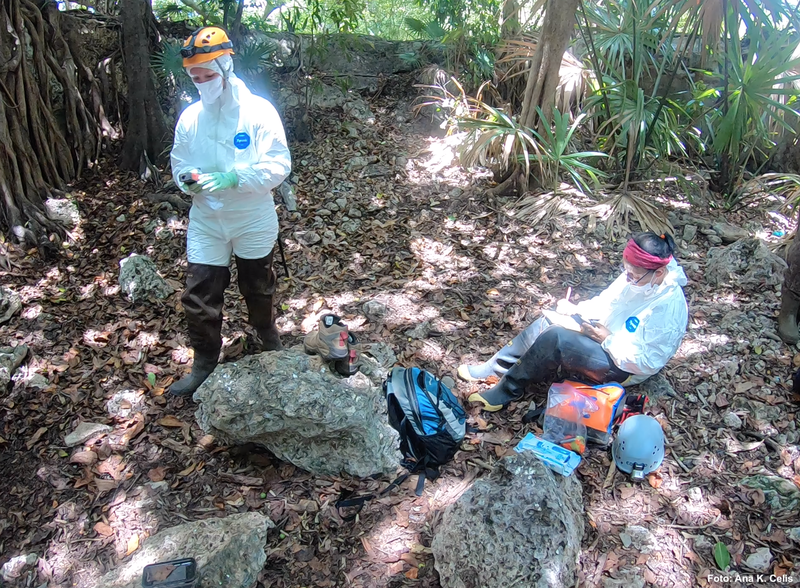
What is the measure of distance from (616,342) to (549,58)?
306 centimetres

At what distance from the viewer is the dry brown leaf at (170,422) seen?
306 centimetres

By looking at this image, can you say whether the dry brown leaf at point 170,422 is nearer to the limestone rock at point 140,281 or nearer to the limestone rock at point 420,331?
the limestone rock at point 140,281

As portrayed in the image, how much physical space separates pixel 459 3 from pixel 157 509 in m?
5.76

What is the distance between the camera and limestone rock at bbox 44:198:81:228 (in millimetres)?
4691

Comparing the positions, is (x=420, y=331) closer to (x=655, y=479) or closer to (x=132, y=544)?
(x=655, y=479)

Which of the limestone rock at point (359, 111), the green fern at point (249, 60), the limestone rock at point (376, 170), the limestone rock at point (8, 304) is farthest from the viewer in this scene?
the limestone rock at point (359, 111)

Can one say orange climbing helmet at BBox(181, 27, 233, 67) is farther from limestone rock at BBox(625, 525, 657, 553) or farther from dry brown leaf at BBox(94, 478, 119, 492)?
limestone rock at BBox(625, 525, 657, 553)

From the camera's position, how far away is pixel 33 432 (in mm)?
3004

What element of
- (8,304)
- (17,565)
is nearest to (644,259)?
(17,565)

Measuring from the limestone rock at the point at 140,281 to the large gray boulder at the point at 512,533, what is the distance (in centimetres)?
264

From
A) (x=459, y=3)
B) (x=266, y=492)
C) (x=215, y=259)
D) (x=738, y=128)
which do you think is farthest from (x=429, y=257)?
(x=459, y=3)

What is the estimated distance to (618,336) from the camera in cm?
300

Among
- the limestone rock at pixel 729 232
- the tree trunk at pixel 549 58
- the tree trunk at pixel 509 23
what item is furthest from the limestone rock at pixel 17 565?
the tree trunk at pixel 509 23

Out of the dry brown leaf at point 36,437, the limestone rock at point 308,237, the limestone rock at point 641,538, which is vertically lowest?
the dry brown leaf at point 36,437
